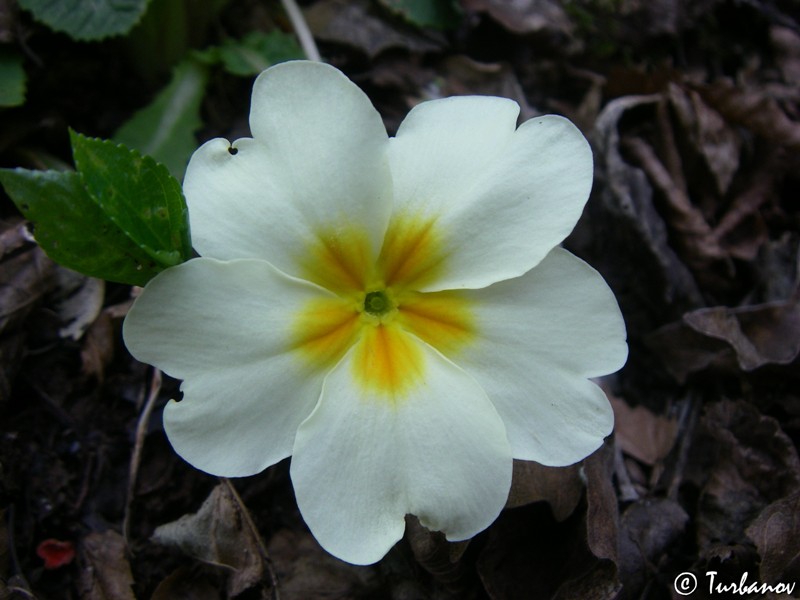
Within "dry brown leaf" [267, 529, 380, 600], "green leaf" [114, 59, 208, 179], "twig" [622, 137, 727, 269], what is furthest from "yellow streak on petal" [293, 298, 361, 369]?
"twig" [622, 137, 727, 269]

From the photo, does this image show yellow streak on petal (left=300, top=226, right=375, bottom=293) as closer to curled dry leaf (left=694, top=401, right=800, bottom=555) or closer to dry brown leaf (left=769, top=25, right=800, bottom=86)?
curled dry leaf (left=694, top=401, right=800, bottom=555)

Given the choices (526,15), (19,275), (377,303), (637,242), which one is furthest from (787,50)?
(19,275)

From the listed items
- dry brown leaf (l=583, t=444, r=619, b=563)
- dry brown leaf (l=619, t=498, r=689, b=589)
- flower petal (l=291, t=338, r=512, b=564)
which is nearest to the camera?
flower petal (l=291, t=338, r=512, b=564)

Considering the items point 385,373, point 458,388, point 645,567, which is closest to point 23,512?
point 385,373

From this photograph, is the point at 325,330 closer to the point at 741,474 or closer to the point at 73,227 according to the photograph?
the point at 73,227

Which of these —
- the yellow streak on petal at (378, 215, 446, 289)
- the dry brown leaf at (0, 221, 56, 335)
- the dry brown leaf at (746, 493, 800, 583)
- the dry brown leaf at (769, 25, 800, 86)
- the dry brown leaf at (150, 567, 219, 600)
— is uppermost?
the yellow streak on petal at (378, 215, 446, 289)

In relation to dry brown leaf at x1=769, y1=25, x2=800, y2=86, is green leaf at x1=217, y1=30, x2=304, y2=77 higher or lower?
higher

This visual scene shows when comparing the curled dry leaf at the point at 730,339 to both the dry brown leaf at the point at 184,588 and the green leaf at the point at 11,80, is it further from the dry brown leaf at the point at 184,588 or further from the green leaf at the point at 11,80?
the green leaf at the point at 11,80
